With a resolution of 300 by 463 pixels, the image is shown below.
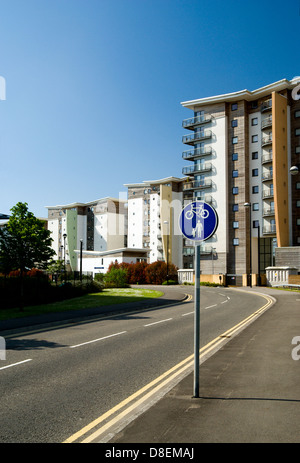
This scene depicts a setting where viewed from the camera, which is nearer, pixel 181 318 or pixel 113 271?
pixel 181 318

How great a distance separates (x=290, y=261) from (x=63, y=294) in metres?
33.4

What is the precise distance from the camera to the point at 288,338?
11.7m

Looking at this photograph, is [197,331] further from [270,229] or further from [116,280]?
[270,229]

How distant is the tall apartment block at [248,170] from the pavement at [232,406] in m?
50.4

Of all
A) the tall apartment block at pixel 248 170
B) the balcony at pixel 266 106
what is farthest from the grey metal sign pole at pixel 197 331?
the balcony at pixel 266 106

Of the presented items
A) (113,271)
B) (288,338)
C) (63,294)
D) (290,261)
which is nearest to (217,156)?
A: (290,261)

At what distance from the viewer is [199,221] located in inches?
255

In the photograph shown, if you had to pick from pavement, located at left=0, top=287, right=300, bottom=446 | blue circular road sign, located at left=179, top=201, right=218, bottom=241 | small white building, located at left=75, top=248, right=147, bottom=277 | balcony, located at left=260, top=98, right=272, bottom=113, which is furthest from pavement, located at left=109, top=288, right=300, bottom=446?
small white building, located at left=75, top=248, right=147, bottom=277

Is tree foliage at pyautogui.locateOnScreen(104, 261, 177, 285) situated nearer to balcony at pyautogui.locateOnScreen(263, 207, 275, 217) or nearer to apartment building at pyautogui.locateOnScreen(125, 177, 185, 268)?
apartment building at pyautogui.locateOnScreen(125, 177, 185, 268)

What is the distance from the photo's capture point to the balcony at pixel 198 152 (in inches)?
2599

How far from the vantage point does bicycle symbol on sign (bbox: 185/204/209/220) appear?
21.2ft

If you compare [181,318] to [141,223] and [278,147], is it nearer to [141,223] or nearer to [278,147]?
[278,147]

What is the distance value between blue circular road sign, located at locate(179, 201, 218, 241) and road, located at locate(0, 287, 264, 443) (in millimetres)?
2989

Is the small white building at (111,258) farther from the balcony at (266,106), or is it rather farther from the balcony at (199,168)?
the balcony at (266,106)
